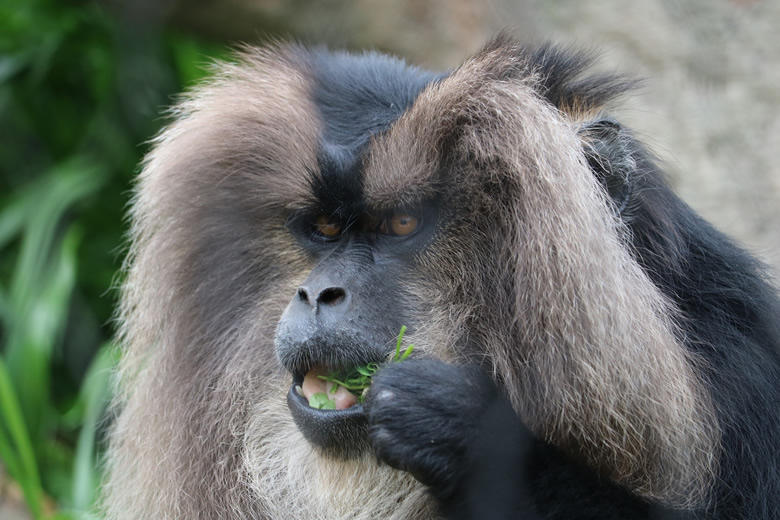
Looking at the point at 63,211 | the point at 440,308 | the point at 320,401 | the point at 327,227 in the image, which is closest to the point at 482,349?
the point at 440,308

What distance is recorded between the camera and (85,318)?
4824mm

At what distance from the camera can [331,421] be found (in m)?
1.98

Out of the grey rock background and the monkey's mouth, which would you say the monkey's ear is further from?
the grey rock background

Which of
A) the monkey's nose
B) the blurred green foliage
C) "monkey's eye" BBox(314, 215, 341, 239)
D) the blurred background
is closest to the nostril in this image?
the monkey's nose

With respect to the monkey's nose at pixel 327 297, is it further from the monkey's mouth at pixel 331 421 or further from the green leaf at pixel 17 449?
the green leaf at pixel 17 449

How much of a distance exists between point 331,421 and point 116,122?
3.34 meters

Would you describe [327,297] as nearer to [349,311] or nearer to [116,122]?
[349,311]

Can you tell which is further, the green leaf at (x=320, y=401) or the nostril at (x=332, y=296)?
the green leaf at (x=320, y=401)

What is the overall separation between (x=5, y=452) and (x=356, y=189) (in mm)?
2306

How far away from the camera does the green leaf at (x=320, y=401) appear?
6.67ft

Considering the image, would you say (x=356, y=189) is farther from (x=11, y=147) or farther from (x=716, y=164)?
(x=11, y=147)

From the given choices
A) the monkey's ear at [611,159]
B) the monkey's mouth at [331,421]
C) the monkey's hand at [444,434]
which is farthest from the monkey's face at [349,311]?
the monkey's ear at [611,159]

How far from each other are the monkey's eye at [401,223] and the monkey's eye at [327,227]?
129 mm

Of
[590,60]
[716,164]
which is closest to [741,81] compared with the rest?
[716,164]
